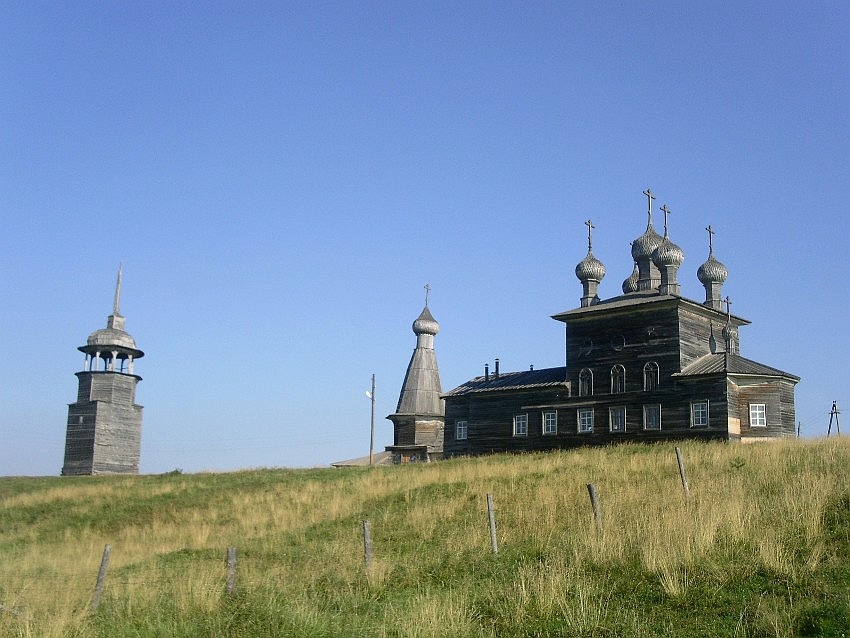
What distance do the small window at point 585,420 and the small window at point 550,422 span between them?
127 centimetres

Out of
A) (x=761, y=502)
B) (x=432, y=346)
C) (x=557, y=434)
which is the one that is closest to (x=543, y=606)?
(x=761, y=502)

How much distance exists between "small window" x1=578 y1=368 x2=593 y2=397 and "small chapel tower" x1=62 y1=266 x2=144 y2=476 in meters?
31.6

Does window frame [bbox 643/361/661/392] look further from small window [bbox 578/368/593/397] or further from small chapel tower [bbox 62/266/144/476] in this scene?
small chapel tower [bbox 62/266/144/476]

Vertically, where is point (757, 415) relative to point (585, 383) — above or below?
below

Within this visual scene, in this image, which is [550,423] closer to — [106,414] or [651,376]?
[651,376]

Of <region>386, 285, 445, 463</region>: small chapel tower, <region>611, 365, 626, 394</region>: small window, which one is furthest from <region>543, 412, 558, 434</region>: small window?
<region>386, 285, 445, 463</region>: small chapel tower

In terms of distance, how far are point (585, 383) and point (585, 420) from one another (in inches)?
66.6

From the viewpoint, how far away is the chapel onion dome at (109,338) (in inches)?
2215

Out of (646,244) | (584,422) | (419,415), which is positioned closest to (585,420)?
(584,422)

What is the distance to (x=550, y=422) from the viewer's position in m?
40.0

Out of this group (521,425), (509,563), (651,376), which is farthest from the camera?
(521,425)

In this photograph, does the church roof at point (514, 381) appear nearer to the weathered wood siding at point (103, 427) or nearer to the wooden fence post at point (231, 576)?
the weathered wood siding at point (103, 427)

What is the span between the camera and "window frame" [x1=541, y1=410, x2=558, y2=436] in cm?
3982

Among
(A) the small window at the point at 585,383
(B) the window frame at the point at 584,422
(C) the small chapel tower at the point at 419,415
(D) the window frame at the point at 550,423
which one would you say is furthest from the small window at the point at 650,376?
(C) the small chapel tower at the point at 419,415
